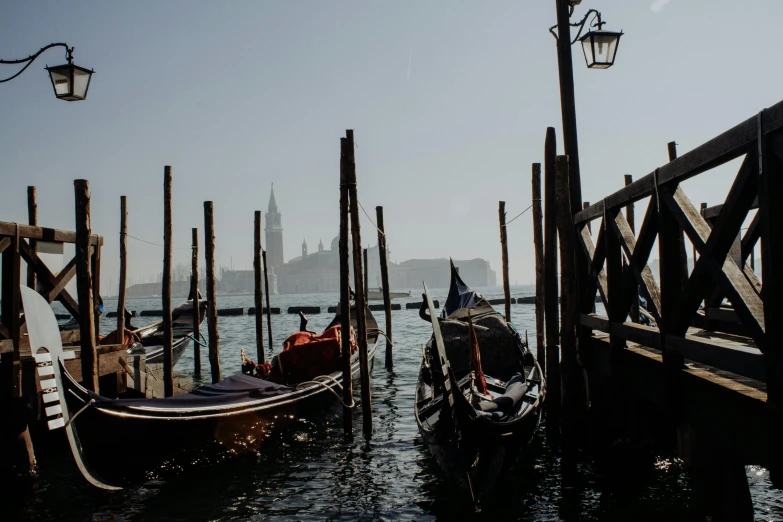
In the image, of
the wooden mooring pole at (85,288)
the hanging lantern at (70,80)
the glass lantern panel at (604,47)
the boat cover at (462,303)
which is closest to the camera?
the hanging lantern at (70,80)

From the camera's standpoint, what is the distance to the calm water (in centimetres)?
493

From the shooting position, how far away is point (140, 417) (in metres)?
5.25

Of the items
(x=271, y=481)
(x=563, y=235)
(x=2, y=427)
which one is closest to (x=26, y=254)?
(x=2, y=427)

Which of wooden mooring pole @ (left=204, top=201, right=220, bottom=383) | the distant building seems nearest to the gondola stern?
wooden mooring pole @ (left=204, top=201, right=220, bottom=383)

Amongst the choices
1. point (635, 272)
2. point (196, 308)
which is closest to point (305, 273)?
point (196, 308)

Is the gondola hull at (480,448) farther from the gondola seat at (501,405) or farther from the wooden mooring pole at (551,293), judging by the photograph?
the wooden mooring pole at (551,293)

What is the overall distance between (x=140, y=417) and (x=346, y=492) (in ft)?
6.23

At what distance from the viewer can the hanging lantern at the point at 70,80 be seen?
17.6ft

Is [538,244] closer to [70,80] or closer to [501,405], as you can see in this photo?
[501,405]

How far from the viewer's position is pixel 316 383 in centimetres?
766

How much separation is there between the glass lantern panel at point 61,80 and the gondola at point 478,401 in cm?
356

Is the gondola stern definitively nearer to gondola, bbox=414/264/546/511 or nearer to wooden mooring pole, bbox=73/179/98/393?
wooden mooring pole, bbox=73/179/98/393

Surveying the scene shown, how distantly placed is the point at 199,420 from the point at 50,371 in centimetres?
166

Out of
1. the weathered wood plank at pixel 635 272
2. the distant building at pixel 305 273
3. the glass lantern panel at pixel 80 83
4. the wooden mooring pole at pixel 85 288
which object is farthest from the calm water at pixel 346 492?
the distant building at pixel 305 273
